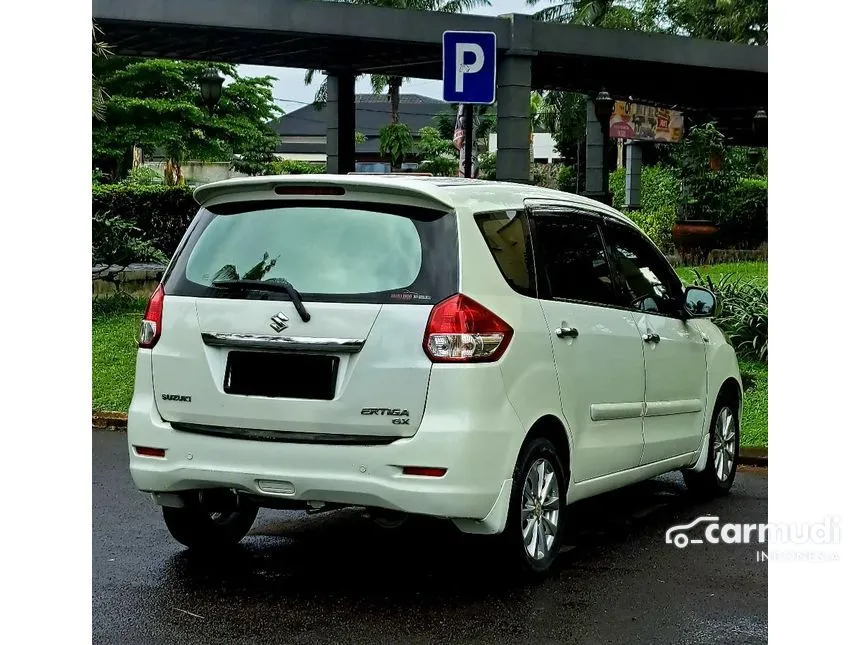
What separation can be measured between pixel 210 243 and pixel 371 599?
1.78 metres

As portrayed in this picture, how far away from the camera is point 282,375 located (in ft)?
18.5

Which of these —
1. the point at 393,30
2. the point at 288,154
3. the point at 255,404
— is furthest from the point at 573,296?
the point at 288,154

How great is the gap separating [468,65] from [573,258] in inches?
206

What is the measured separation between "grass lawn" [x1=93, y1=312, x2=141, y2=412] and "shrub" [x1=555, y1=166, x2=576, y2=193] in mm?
47854

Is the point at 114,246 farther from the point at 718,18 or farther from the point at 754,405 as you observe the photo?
the point at 718,18

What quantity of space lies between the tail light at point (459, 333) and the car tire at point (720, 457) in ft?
9.86

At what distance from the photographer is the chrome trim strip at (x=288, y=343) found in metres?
5.55

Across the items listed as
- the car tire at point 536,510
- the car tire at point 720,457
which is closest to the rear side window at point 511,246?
the car tire at point 536,510

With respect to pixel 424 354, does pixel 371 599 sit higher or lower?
lower

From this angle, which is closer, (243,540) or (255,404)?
(255,404)

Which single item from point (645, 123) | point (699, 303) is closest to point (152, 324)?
point (699, 303)

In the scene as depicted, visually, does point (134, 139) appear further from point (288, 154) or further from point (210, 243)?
point (288, 154)

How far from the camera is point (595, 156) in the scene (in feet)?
96.5

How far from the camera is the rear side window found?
5.96 meters
